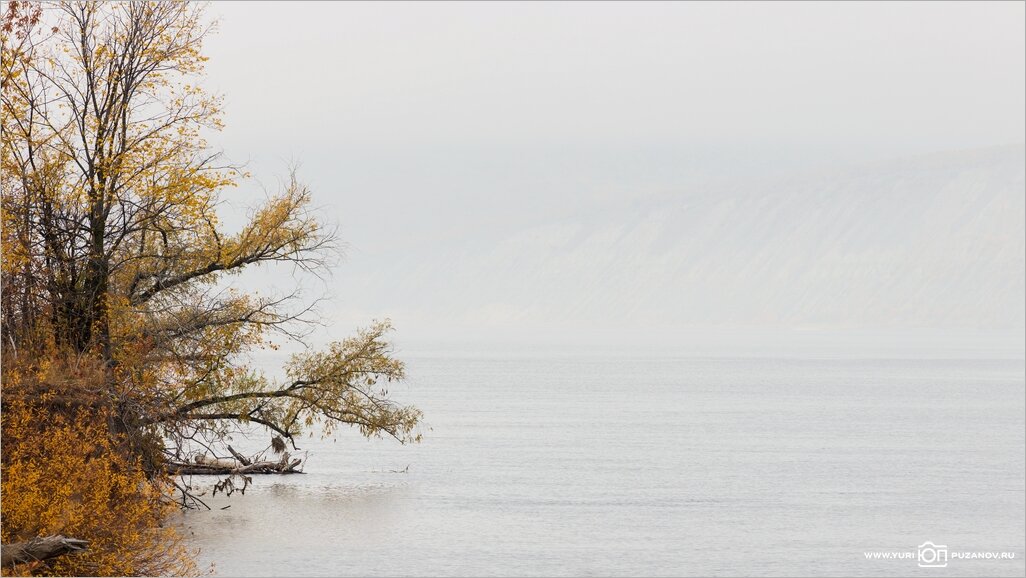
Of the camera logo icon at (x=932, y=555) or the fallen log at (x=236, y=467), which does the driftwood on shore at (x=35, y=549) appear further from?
the camera logo icon at (x=932, y=555)

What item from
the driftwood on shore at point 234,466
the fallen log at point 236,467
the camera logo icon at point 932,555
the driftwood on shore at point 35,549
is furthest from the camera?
the fallen log at point 236,467

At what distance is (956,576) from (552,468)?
74.8 feet

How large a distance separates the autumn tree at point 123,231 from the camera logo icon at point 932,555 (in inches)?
723

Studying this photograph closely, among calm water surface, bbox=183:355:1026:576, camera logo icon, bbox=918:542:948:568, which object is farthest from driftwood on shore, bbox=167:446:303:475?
camera logo icon, bbox=918:542:948:568

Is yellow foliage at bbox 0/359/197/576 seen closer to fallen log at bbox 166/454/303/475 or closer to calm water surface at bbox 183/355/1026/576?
calm water surface at bbox 183/355/1026/576

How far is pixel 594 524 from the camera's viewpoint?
1719 inches

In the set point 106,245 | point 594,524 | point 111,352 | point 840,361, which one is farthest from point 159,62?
point 840,361

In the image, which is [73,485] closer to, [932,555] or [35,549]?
[35,549]

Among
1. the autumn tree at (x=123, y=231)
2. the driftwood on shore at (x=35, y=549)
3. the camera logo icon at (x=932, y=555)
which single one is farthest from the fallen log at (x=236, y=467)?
the camera logo icon at (x=932, y=555)

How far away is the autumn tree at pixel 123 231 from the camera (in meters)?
29.8

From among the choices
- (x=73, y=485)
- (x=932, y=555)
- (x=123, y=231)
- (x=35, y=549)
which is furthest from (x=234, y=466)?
(x=932, y=555)

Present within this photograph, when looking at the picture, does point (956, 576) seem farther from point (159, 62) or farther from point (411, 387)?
point (411, 387)

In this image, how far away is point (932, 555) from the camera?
39.9m

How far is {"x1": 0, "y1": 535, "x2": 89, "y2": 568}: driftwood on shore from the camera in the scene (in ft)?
77.7
